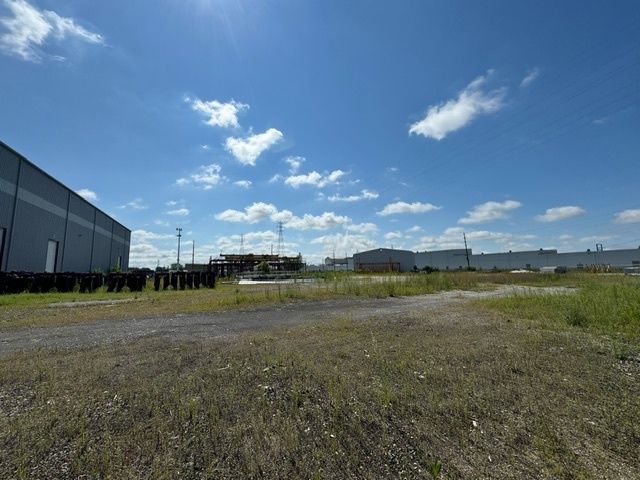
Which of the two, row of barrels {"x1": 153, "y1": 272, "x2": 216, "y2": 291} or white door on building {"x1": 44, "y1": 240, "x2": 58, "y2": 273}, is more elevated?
white door on building {"x1": 44, "y1": 240, "x2": 58, "y2": 273}

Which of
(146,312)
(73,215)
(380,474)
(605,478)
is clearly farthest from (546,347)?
(73,215)

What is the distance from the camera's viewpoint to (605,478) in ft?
5.71

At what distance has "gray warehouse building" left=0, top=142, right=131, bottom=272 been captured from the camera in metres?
19.2

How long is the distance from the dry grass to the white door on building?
2658 cm

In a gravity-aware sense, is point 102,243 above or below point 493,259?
above

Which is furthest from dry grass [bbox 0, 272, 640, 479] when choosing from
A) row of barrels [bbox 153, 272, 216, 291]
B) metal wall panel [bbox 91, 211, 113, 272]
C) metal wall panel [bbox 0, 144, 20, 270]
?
metal wall panel [bbox 91, 211, 113, 272]

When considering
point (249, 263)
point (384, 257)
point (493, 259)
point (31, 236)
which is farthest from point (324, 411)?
point (493, 259)

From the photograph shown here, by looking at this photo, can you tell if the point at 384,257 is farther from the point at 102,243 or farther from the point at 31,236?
the point at 31,236

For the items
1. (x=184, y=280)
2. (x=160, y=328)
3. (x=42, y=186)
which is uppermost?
(x=42, y=186)

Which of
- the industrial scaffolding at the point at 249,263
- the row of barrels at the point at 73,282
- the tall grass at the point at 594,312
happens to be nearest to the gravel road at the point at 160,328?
the tall grass at the point at 594,312

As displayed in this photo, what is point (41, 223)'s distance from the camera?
22.8 meters

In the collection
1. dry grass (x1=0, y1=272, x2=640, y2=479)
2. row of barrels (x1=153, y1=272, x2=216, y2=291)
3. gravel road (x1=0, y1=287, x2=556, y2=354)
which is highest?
row of barrels (x1=153, y1=272, x2=216, y2=291)

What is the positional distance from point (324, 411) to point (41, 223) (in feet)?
97.6

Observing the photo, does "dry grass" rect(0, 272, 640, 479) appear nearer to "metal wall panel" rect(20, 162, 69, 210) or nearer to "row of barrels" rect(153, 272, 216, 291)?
"row of barrels" rect(153, 272, 216, 291)
